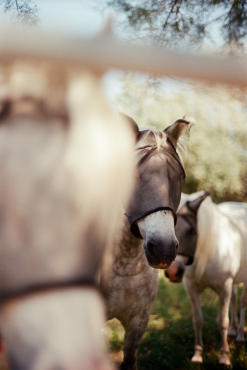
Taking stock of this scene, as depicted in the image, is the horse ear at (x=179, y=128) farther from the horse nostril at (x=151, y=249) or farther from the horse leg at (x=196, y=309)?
the horse leg at (x=196, y=309)

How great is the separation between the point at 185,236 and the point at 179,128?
1.60m

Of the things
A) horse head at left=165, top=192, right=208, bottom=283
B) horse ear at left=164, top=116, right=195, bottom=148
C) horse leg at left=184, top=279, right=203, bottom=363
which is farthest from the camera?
horse leg at left=184, top=279, right=203, bottom=363

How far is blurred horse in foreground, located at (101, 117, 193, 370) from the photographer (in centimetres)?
120

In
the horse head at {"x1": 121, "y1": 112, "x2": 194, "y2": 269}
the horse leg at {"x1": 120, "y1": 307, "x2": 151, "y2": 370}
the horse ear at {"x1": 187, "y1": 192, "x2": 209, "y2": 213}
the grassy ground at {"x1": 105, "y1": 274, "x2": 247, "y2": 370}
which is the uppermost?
the horse head at {"x1": 121, "y1": 112, "x2": 194, "y2": 269}

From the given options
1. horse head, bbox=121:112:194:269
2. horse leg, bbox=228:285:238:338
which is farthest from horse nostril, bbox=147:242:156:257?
horse leg, bbox=228:285:238:338

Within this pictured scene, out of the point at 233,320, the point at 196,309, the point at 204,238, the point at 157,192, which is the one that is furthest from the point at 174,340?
the point at 157,192

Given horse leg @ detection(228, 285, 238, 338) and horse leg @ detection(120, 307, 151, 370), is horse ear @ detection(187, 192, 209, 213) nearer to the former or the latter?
horse leg @ detection(120, 307, 151, 370)

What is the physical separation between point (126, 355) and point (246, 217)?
2.60 meters

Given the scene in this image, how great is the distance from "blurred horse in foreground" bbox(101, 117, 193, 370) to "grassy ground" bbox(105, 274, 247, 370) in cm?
77

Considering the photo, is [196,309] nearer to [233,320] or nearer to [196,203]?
[233,320]

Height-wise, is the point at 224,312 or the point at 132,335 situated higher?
the point at 132,335

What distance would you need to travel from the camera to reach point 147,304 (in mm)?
1963

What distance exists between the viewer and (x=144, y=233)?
1286 millimetres

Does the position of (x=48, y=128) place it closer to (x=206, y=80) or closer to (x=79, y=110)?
(x=79, y=110)
